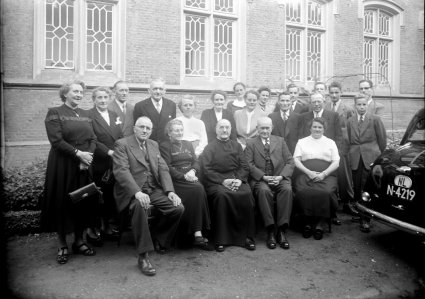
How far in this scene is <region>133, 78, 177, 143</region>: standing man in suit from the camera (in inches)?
222

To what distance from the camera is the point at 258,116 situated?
6.19 m

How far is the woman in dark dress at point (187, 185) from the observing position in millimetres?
4848

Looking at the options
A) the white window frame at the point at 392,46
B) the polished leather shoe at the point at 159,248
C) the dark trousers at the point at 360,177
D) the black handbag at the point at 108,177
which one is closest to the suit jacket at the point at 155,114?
the black handbag at the point at 108,177

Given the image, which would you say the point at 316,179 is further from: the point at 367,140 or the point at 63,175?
the point at 63,175

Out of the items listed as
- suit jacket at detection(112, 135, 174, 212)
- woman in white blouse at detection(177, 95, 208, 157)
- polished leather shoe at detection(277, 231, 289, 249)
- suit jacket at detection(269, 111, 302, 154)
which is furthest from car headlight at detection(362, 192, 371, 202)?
suit jacket at detection(112, 135, 174, 212)

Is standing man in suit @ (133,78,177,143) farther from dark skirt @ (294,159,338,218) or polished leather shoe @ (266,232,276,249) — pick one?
dark skirt @ (294,159,338,218)

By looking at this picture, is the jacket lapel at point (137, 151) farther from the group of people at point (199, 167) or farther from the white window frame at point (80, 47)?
the white window frame at point (80, 47)

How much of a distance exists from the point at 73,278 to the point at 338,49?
35.2ft

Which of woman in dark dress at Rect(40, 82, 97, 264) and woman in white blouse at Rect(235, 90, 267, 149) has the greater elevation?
woman in white blouse at Rect(235, 90, 267, 149)

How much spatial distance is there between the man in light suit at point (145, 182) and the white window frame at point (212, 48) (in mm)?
5117

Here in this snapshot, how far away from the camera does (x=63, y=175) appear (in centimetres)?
439

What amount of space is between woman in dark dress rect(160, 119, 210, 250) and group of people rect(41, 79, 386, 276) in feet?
0.05

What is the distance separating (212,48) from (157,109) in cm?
495

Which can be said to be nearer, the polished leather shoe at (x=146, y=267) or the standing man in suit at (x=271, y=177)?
the polished leather shoe at (x=146, y=267)
